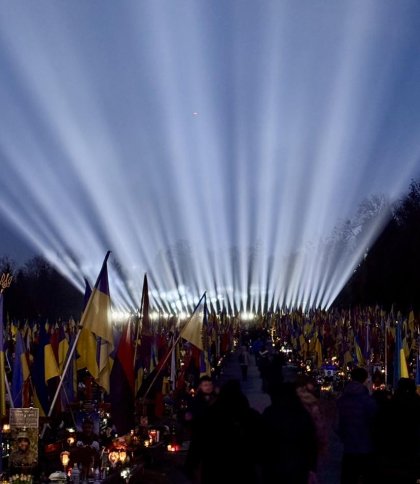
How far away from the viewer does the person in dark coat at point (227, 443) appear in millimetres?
7016

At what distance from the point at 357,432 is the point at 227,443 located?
2.98 m

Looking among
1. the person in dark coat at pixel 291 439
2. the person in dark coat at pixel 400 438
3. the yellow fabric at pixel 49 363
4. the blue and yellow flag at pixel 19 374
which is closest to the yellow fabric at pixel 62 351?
the yellow fabric at pixel 49 363

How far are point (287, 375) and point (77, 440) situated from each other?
757 inches

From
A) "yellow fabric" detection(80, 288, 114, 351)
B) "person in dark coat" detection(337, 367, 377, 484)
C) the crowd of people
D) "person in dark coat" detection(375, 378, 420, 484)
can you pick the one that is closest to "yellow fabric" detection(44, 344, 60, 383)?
"yellow fabric" detection(80, 288, 114, 351)

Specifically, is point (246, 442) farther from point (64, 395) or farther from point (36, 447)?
point (64, 395)

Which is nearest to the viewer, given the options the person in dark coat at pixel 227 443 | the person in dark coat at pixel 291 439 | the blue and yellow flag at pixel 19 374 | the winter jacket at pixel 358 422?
the person in dark coat at pixel 227 443

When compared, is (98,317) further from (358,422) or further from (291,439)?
(291,439)

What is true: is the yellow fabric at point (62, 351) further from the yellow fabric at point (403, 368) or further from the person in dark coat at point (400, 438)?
the person in dark coat at point (400, 438)

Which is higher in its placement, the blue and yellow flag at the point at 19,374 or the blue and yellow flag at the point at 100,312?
the blue and yellow flag at the point at 100,312

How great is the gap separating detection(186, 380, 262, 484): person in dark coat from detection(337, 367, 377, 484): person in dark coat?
9.13ft

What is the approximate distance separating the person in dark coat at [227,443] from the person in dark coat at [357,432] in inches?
110

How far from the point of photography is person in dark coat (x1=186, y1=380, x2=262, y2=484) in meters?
7.02

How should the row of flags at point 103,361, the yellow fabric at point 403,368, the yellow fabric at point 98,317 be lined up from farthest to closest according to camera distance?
the yellow fabric at point 403,368 < the row of flags at point 103,361 < the yellow fabric at point 98,317

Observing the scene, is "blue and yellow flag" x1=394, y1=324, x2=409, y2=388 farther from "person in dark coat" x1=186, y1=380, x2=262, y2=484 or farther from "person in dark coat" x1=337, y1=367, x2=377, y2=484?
"person in dark coat" x1=186, y1=380, x2=262, y2=484
